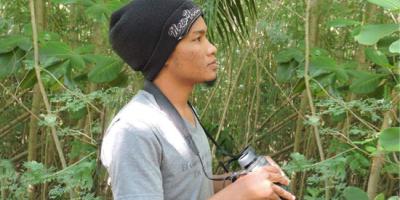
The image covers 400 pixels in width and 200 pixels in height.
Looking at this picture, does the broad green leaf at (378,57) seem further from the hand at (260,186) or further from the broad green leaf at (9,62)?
the broad green leaf at (9,62)

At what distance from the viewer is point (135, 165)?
1.32 m

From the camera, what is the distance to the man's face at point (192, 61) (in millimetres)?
1528

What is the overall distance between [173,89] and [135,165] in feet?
0.91

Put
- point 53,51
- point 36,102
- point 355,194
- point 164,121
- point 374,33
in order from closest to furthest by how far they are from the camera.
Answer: point 164,121
point 374,33
point 355,194
point 53,51
point 36,102

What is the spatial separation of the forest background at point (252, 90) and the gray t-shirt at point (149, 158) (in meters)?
0.74

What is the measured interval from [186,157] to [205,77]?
21 centimetres

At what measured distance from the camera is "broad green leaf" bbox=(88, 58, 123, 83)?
3.00 m

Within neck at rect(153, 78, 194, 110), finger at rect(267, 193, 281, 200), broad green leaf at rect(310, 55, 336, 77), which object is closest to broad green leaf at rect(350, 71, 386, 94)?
broad green leaf at rect(310, 55, 336, 77)

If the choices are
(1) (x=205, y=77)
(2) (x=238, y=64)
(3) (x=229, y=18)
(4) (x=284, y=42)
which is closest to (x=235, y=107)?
(2) (x=238, y=64)

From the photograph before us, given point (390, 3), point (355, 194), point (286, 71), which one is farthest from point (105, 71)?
point (390, 3)

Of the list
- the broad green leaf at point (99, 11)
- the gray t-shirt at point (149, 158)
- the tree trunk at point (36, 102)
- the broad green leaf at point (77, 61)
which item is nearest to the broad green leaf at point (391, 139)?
the gray t-shirt at point (149, 158)

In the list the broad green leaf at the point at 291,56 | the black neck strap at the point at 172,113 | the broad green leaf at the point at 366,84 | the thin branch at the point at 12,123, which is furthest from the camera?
the thin branch at the point at 12,123

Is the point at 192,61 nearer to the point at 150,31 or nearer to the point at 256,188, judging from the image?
the point at 150,31

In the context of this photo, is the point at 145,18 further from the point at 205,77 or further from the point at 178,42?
the point at 205,77
